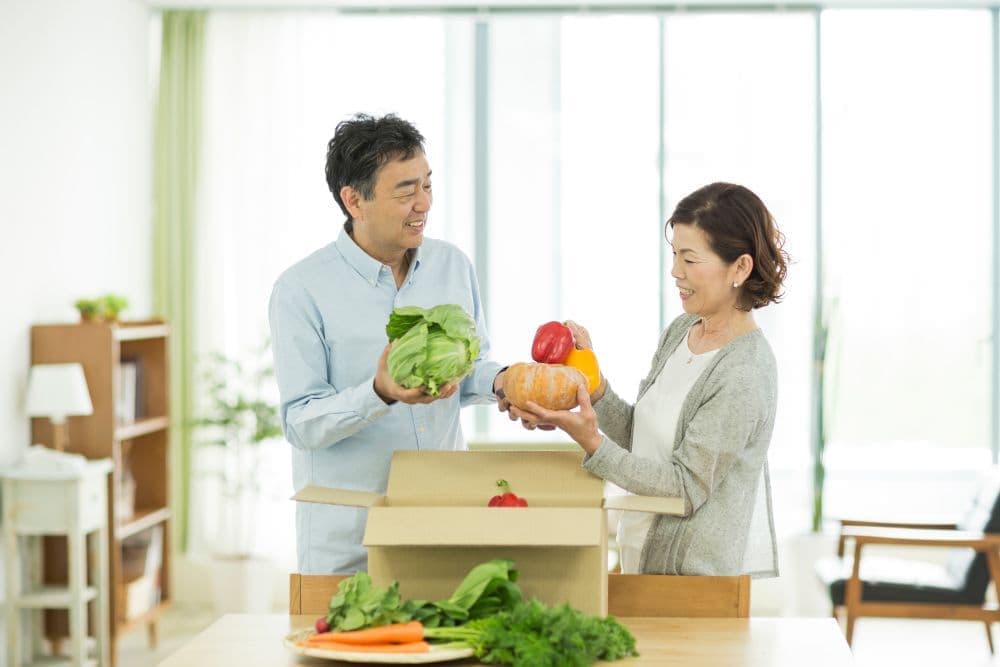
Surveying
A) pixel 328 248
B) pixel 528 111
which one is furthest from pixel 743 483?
pixel 528 111

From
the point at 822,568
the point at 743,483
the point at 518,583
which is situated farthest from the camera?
the point at 822,568

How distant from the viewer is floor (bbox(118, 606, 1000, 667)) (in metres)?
4.48

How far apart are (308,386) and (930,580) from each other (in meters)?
2.79

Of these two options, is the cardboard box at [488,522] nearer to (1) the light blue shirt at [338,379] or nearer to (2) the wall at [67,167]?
(1) the light blue shirt at [338,379]

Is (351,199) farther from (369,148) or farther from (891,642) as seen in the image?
(891,642)

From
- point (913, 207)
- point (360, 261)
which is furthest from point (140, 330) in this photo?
point (913, 207)

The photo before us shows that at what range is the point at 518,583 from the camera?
175 centimetres

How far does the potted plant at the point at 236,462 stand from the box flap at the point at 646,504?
3.31 meters

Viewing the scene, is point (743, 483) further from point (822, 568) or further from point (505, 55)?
point (505, 55)

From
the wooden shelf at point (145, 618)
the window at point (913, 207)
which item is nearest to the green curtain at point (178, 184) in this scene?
the wooden shelf at point (145, 618)

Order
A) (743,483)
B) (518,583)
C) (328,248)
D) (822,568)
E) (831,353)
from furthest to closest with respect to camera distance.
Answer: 1. (831,353)
2. (822,568)
3. (328,248)
4. (743,483)
5. (518,583)

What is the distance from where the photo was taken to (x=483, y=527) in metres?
1.67

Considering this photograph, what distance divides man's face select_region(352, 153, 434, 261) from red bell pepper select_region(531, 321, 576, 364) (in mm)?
352

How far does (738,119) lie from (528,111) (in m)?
0.98
